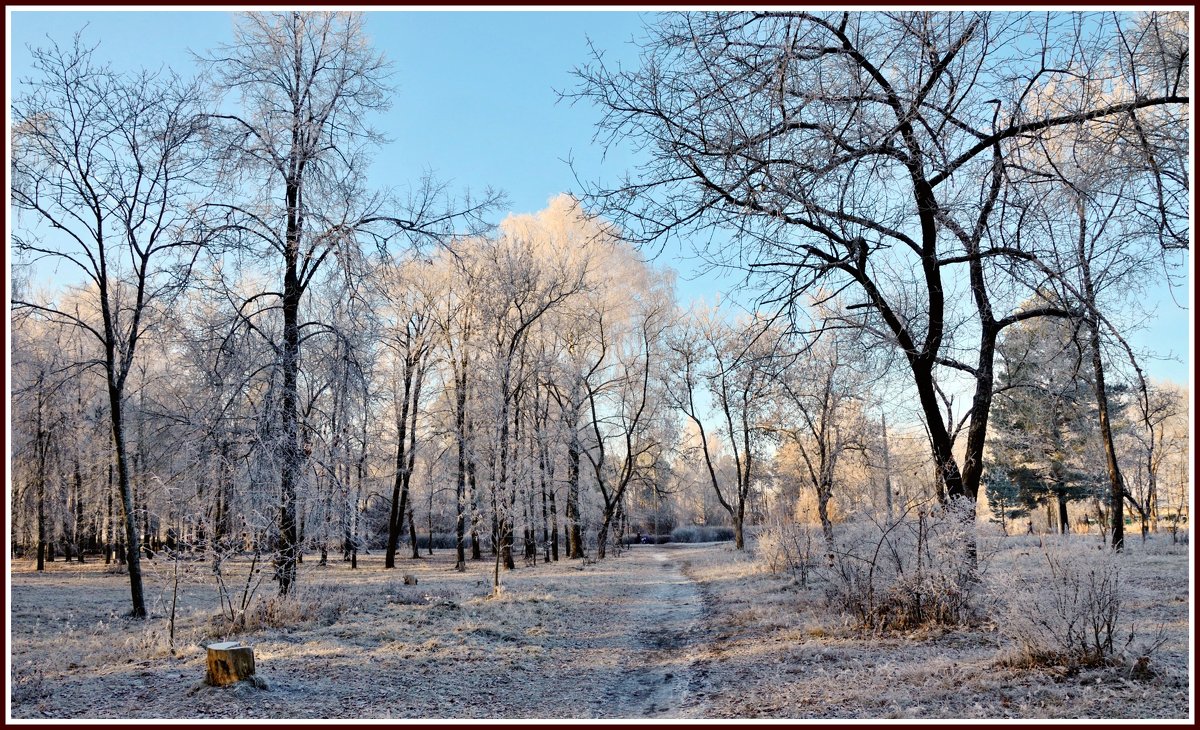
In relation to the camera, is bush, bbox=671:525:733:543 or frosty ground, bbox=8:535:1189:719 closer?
frosty ground, bbox=8:535:1189:719

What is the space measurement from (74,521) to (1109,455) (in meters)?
36.0

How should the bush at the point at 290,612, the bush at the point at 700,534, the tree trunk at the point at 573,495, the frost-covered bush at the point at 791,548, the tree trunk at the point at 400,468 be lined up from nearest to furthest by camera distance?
the bush at the point at 290,612 < the frost-covered bush at the point at 791,548 < the tree trunk at the point at 400,468 < the tree trunk at the point at 573,495 < the bush at the point at 700,534

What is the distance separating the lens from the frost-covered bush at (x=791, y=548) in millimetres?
14672

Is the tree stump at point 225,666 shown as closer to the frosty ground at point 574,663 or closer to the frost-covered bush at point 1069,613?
the frosty ground at point 574,663

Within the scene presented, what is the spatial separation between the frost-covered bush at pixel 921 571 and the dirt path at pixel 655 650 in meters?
2.45

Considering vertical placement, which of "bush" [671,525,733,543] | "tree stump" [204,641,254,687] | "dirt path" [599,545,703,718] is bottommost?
"bush" [671,525,733,543]

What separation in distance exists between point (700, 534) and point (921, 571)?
43.7 metres

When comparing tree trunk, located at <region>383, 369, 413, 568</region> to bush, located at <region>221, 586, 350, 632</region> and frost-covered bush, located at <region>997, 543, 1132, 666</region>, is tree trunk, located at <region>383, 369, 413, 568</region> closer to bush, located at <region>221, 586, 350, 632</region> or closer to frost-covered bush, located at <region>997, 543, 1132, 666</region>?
bush, located at <region>221, 586, 350, 632</region>

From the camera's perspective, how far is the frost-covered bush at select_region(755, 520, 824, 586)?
14672 millimetres

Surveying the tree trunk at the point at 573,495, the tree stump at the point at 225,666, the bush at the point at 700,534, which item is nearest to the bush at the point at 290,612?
the tree stump at the point at 225,666

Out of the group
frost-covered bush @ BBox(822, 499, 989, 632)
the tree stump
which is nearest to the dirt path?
frost-covered bush @ BBox(822, 499, 989, 632)

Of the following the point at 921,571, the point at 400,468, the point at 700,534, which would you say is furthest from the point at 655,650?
the point at 700,534

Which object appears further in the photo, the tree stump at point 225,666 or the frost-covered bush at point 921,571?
the frost-covered bush at point 921,571

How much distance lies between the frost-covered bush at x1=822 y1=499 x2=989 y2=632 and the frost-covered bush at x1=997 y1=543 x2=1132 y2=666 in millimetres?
1800
